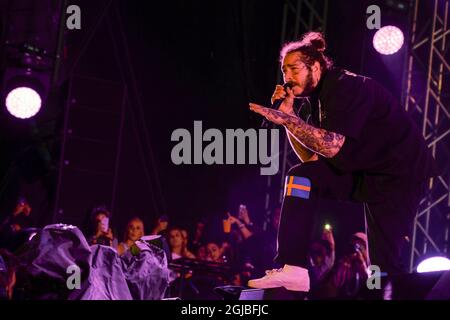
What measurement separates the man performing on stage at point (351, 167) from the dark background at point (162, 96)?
454 centimetres

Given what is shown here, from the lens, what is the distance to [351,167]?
3.96 m

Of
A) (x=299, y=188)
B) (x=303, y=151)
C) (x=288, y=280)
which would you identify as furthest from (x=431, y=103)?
(x=288, y=280)

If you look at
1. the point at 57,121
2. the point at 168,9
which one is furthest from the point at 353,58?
the point at 57,121

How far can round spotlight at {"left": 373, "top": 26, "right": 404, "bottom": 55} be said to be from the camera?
26.3 feet

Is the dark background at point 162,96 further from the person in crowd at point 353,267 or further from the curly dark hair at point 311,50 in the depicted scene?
the curly dark hair at point 311,50

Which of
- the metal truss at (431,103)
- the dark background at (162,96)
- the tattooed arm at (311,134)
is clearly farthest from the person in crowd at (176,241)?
the tattooed arm at (311,134)

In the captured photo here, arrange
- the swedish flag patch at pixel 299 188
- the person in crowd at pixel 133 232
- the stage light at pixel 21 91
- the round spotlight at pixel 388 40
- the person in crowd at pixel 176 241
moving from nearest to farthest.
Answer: the swedish flag patch at pixel 299 188
the person in crowd at pixel 133 232
the stage light at pixel 21 91
the round spotlight at pixel 388 40
the person in crowd at pixel 176 241

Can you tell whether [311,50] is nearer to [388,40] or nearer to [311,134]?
[311,134]

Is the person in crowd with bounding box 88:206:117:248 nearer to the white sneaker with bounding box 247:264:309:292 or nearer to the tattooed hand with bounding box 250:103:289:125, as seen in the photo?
the white sneaker with bounding box 247:264:309:292

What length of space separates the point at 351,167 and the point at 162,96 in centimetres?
555

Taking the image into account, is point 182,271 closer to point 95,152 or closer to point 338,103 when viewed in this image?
point 95,152

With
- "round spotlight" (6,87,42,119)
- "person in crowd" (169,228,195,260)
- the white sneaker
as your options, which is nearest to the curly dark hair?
the white sneaker

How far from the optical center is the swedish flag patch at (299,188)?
13.0 feet

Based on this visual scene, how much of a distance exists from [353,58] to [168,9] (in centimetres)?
245
